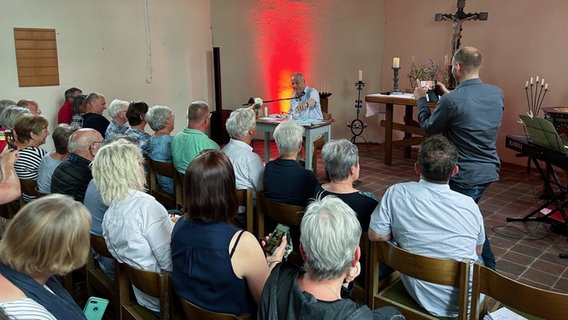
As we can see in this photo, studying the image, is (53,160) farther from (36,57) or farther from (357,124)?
(357,124)

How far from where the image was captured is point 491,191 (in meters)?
5.49

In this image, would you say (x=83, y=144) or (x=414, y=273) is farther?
(x=83, y=144)

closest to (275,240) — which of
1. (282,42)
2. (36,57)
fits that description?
(36,57)

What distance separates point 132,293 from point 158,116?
6.11ft

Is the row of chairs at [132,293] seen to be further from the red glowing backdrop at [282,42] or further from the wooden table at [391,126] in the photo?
the red glowing backdrop at [282,42]

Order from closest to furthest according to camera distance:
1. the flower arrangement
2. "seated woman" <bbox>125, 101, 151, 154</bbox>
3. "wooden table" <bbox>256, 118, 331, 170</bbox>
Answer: "seated woman" <bbox>125, 101, 151, 154</bbox> < "wooden table" <bbox>256, 118, 331, 170</bbox> < the flower arrangement

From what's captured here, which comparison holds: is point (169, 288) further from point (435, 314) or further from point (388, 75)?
point (388, 75)

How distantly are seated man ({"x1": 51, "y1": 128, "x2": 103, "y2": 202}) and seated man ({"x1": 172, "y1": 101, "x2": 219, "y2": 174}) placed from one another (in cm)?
76

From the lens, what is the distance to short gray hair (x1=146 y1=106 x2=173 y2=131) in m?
3.85

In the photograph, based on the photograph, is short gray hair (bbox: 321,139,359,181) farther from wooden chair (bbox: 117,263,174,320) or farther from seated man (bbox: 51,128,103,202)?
seated man (bbox: 51,128,103,202)

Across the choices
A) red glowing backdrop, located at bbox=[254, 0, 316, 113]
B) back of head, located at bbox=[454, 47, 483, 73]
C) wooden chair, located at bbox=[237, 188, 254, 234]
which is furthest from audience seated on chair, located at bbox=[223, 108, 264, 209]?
red glowing backdrop, located at bbox=[254, 0, 316, 113]

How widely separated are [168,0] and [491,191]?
553 centimetres

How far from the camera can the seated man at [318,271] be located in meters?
1.33

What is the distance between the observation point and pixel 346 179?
95.6 inches
